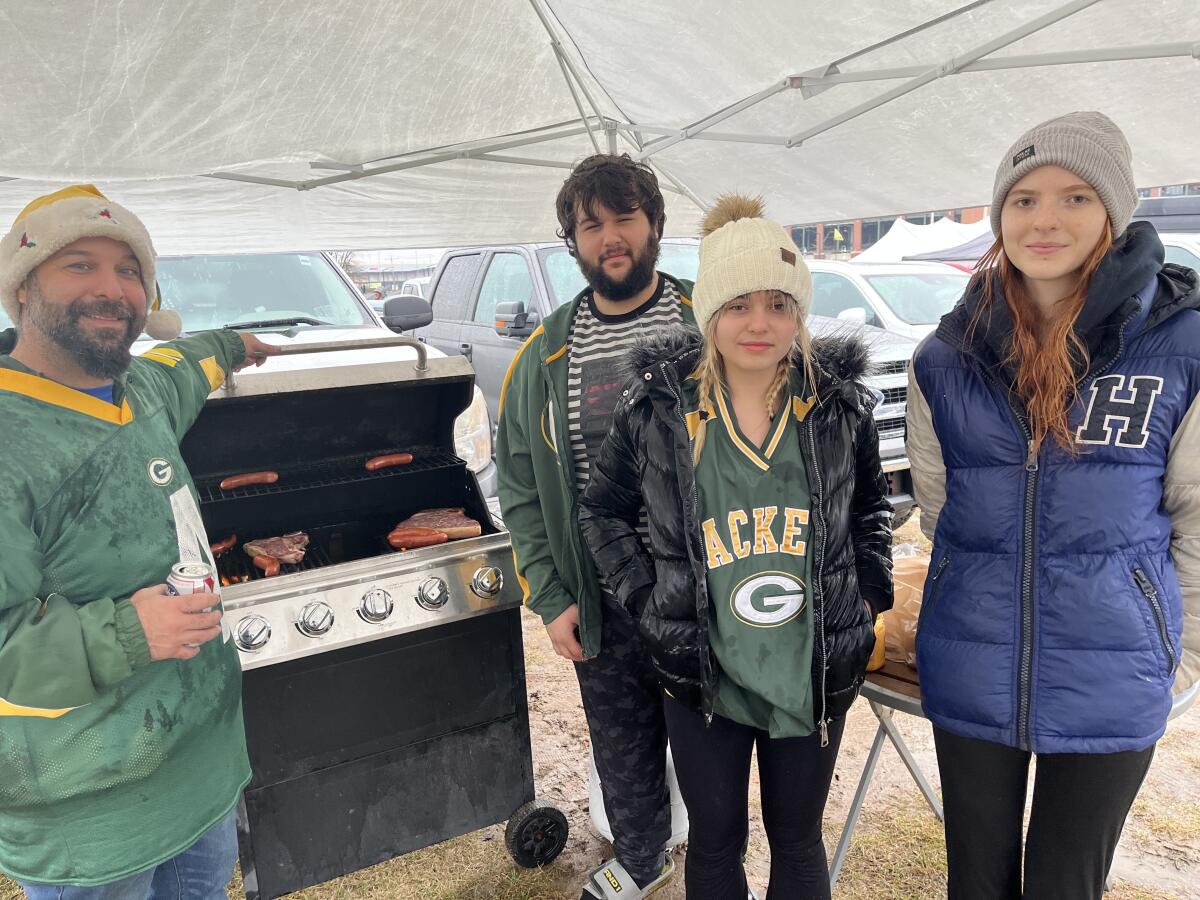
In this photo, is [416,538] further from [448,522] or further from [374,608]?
[374,608]

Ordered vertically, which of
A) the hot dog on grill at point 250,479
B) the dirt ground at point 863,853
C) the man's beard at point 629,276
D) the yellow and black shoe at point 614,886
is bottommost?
the dirt ground at point 863,853

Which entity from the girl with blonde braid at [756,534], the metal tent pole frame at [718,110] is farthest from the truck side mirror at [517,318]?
the girl with blonde braid at [756,534]

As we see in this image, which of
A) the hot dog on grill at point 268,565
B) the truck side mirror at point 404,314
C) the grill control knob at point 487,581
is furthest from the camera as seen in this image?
the truck side mirror at point 404,314

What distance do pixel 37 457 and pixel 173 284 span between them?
3260mm

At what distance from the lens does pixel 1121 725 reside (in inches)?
56.2

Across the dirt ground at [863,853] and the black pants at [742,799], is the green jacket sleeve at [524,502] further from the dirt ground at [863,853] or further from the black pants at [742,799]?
the dirt ground at [863,853]

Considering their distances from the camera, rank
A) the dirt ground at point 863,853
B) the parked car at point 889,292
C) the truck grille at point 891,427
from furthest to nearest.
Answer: the parked car at point 889,292, the truck grille at point 891,427, the dirt ground at point 863,853

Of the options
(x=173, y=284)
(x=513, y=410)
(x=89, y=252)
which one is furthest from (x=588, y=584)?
(x=173, y=284)

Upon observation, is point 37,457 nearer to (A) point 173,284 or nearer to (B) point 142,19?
(B) point 142,19

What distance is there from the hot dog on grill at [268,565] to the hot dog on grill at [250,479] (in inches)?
10.9

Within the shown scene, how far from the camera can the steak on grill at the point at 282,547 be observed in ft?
7.22

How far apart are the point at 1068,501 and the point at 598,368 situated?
3.57ft

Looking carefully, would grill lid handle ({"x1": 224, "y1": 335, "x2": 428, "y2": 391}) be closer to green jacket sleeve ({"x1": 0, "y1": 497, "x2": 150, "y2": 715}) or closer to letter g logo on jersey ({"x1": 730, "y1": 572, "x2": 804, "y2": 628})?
green jacket sleeve ({"x1": 0, "y1": 497, "x2": 150, "y2": 715})

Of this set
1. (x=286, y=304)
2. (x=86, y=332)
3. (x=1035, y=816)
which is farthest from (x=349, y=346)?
(x=286, y=304)
